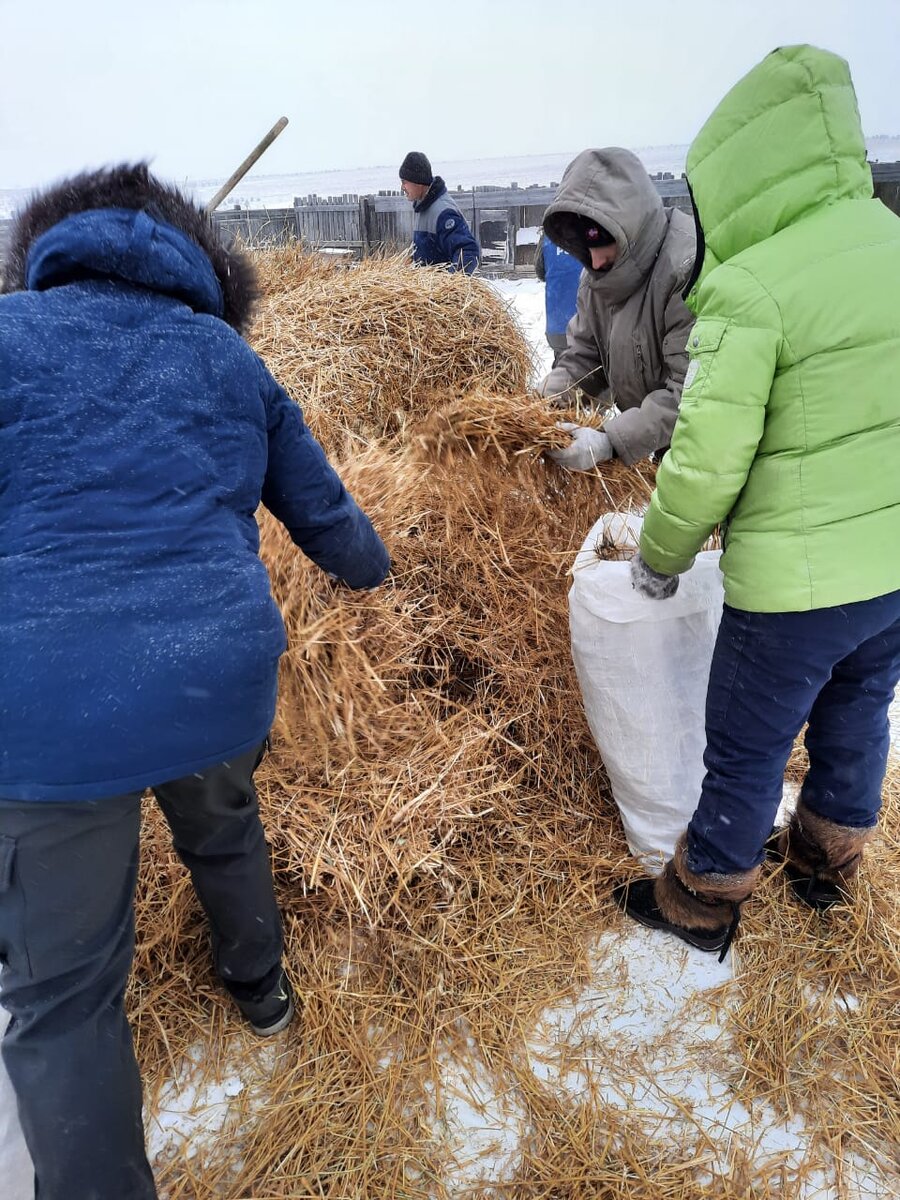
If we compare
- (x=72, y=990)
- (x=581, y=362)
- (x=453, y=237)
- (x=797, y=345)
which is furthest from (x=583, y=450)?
(x=453, y=237)

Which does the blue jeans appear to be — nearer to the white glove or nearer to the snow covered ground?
the snow covered ground

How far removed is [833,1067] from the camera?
1496mm

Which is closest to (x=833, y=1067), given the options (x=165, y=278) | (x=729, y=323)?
(x=729, y=323)

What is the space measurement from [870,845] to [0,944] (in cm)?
203

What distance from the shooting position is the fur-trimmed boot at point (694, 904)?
1653 millimetres

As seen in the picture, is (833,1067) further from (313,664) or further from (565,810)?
(313,664)

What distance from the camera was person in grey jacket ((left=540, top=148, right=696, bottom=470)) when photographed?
2.05m

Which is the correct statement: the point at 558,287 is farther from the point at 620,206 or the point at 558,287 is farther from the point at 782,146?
the point at 782,146

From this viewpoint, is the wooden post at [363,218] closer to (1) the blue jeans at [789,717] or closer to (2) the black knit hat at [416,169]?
(2) the black knit hat at [416,169]

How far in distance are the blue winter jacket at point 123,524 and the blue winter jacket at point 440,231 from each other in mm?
4516

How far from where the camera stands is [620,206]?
80.8 inches

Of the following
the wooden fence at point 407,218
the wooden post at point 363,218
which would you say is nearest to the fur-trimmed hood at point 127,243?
the wooden fence at point 407,218

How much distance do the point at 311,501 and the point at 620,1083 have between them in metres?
1.30

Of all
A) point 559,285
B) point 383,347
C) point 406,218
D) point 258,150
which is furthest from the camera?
point 406,218
